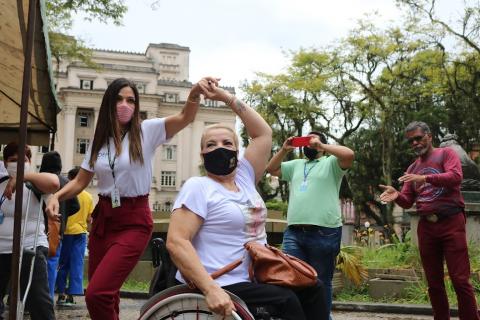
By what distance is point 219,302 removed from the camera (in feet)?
8.89

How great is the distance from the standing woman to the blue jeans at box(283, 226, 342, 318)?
1.71 metres

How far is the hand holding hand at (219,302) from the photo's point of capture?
271 centimetres

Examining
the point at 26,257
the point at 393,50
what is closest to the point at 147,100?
the point at 393,50

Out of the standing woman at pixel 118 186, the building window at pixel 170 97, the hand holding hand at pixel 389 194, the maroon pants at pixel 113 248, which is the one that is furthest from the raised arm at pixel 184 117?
the building window at pixel 170 97

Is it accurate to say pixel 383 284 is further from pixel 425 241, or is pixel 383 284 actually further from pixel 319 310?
pixel 319 310

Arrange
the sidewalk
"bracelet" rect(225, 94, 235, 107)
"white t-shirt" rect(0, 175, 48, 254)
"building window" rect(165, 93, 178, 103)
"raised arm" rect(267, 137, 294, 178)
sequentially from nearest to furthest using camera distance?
"bracelet" rect(225, 94, 235, 107) → "white t-shirt" rect(0, 175, 48, 254) → "raised arm" rect(267, 137, 294, 178) → the sidewalk → "building window" rect(165, 93, 178, 103)

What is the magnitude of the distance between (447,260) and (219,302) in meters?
3.41

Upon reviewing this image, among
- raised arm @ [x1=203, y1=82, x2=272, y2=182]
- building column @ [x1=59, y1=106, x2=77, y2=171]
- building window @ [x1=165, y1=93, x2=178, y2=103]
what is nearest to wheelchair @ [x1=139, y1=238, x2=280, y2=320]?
raised arm @ [x1=203, y1=82, x2=272, y2=182]

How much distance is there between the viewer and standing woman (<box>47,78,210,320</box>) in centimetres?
362

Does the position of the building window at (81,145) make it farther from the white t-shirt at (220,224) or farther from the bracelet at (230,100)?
the white t-shirt at (220,224)

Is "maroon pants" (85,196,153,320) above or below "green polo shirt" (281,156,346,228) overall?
below

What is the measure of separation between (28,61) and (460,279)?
4.13 metres

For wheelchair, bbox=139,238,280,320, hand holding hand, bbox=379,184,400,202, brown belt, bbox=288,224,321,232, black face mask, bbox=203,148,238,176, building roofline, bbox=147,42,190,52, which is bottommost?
wheelchair, bbox=139,238,280,320

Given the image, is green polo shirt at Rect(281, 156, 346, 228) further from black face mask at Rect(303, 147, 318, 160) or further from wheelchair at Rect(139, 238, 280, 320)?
wheelchair at Rect(139, 238, 280, 320)
